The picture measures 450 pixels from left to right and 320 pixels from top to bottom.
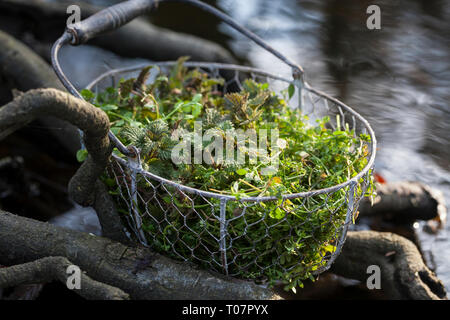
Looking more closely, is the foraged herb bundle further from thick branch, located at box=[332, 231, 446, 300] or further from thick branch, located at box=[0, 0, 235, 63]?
thick branch, located at box=[0, 0, 235, 63]

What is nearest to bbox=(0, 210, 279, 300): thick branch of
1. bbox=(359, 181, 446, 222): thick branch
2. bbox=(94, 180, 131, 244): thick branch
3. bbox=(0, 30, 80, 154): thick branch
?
bbox=(94, 180, 131, 244): thick branch

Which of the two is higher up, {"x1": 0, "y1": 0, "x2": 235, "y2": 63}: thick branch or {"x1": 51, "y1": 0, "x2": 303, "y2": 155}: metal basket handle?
{"x1": 51, "y1": 0, "x2": 303, "y2": 155}: metal basket handle

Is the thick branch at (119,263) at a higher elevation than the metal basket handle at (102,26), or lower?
lower

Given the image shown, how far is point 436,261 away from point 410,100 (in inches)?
38.0

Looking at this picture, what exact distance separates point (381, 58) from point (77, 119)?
6.83 feet

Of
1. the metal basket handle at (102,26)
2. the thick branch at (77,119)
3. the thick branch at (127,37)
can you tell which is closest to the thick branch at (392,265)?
the metal basket handle at (102,26)

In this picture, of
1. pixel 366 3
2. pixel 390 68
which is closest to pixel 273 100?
pixel 390 68

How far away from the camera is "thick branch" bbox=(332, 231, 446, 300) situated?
56.4 inches

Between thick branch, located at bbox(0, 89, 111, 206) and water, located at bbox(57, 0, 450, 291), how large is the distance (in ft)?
3.68

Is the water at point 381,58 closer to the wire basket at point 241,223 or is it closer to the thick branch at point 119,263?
the wire basket at point 241,223

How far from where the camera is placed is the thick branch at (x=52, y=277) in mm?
1060

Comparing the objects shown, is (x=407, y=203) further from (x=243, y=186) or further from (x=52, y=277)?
(x=52, y=277)

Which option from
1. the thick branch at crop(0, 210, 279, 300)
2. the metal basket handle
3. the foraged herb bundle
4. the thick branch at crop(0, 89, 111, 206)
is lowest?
the thick branch at crop(0, 210, 279, 300)

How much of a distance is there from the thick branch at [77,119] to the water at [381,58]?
3.68 feet
